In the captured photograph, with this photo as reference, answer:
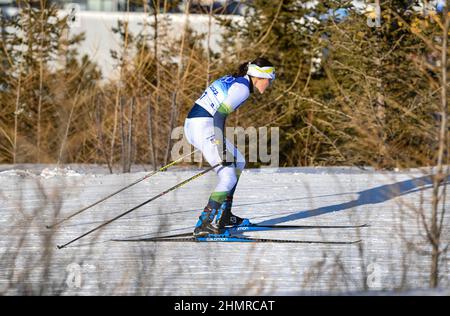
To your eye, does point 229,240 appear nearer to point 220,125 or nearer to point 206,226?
point 206,226

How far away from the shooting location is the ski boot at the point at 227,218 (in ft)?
31.1

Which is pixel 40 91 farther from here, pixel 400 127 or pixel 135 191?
pixel 135 191

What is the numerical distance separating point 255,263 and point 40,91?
70.9 feet

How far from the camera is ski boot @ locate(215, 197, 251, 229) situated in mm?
9477

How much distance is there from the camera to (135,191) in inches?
531

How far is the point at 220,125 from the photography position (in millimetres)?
9219

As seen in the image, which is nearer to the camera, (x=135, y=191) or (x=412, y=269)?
(x=412, y=269)

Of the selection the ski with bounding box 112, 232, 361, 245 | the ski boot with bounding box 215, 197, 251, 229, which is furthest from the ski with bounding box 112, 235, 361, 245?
the ski boot with bounding box 215, 197, 251, 229

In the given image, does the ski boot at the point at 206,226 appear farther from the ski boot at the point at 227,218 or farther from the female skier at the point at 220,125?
the ski boot at the point at 227,218

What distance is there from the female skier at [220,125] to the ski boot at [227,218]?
1 cm

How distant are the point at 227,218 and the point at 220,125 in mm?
965
